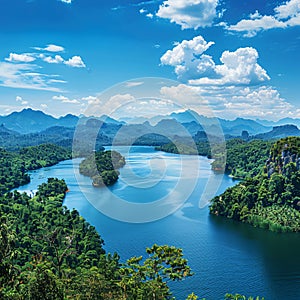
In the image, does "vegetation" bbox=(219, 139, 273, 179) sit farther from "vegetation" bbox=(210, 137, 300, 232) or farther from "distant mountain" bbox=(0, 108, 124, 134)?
"distant mountain" bbox=(0, 108, 124, 134)

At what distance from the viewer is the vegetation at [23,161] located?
80.2 ft

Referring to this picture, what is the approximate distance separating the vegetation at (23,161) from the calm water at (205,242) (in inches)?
274

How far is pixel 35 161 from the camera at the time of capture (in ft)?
111

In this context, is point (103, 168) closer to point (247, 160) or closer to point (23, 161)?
point (23, 161)

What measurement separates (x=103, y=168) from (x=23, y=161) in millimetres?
10313

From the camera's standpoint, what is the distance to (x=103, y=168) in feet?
84.4

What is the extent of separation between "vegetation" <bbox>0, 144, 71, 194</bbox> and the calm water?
6.95 metres

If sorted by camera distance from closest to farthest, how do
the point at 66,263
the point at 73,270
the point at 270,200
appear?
the point at 73,270, the point at 66,263, the point at 270,200

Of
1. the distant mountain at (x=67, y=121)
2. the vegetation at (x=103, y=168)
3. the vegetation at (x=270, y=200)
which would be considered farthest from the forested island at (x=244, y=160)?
the distant mountain at (x=67, y=121)

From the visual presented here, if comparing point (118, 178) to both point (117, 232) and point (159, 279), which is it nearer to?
point (117, 232)

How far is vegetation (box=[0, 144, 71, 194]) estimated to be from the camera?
2444cm

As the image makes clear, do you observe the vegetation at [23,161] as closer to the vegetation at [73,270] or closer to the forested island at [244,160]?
the vegetation at [73,270]

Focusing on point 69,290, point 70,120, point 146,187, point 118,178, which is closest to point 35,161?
point 118,178

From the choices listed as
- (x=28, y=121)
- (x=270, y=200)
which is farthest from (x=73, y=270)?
(x=28, y=121)
